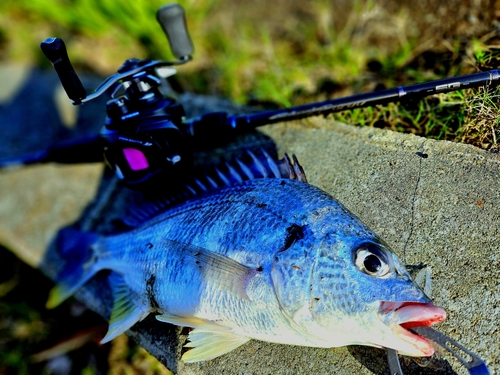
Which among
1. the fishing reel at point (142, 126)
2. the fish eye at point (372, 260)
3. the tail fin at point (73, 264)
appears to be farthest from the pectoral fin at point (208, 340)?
the tail fin at point (73, 264)

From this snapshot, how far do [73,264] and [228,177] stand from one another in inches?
53.5

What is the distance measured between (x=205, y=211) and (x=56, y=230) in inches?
71.5

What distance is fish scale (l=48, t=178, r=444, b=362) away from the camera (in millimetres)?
1774

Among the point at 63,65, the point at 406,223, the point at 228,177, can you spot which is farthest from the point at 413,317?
the point at 63,65

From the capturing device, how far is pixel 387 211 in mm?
2412

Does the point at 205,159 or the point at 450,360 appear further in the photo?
the point at 205,159

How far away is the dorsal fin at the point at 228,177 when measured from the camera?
7.66ft

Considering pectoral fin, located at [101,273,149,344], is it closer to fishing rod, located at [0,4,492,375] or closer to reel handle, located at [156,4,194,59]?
fishing rod, located at [0,4,492,375]

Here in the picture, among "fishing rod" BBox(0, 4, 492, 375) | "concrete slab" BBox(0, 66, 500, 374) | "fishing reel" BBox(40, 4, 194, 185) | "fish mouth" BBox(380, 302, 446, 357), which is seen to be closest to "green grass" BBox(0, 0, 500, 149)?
"concrete slab" BBox(0, 66, 500, 374)

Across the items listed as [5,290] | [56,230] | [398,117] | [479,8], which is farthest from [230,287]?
[479,8]

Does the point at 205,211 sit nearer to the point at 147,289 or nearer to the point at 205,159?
the point at 147,289

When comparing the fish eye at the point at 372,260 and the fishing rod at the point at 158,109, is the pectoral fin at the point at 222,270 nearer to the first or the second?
the fish eye at the point at 372,260

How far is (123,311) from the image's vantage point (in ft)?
8.43

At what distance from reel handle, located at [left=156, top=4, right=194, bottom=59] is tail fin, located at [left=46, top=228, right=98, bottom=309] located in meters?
1.42
